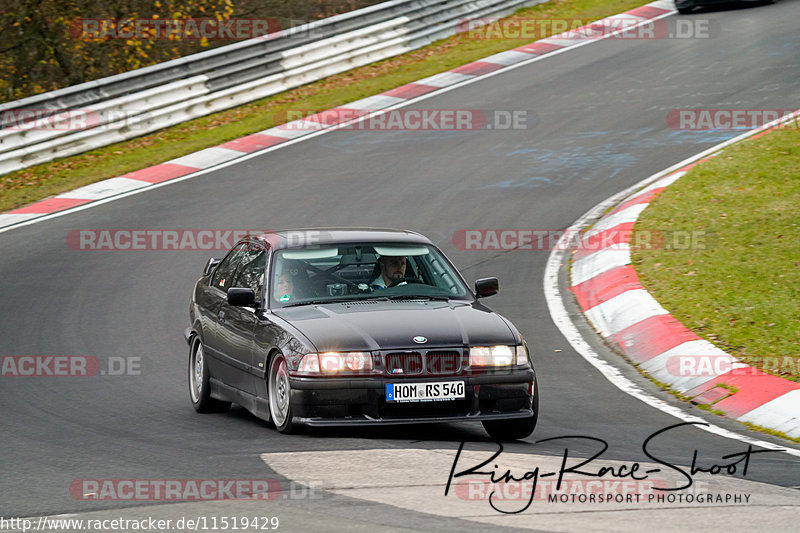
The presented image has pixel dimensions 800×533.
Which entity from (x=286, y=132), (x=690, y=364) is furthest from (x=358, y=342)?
(x=286, y=132)

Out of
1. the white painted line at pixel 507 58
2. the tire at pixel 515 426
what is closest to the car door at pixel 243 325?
the tire at pixel 515 426

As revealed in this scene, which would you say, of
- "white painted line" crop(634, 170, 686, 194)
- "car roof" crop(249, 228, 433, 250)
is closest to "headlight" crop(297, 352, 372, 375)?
"car roof" crop(249, 228, 433, 250)

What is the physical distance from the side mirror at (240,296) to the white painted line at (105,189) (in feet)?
29.6

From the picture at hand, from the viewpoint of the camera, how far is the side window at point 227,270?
9.30 m

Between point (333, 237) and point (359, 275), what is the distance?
0.46m

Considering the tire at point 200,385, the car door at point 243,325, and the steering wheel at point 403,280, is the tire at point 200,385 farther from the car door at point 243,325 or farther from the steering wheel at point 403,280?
the steering wheel at point 403,280

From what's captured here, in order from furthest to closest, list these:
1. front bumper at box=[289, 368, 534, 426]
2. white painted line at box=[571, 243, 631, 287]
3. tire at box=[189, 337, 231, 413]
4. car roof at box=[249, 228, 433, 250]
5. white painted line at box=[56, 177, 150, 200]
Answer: white painted line at box=[56, 177, 150, 200]
white painted line at box=[571, 243, 631, 287]
tire at box=[189, 337, 231, 413]
car roof at box=[249, 228, 433, 250]
front bumper at box=[289, 368, 534, 426]

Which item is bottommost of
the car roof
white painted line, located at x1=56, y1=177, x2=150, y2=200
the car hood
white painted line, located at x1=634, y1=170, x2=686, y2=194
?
white painted line, located at x1=56, y1=177, x2=150, y2=200

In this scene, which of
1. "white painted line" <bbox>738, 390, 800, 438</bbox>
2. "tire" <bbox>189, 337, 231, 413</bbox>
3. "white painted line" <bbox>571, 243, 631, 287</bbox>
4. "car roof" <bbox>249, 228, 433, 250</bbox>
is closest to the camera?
"white painted line" <bbox>738, 390, 800, 438</bbox>

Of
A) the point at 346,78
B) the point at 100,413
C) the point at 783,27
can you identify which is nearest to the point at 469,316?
the point at 100,413

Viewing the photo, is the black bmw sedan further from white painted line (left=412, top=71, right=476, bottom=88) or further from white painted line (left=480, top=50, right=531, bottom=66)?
white painted line (left=480, top=50, right=531, bottom=66)

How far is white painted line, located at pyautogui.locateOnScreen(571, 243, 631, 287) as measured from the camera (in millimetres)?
12539

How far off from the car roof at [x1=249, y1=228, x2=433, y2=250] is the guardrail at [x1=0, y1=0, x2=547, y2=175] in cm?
1040

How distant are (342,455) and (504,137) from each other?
12667 mm
